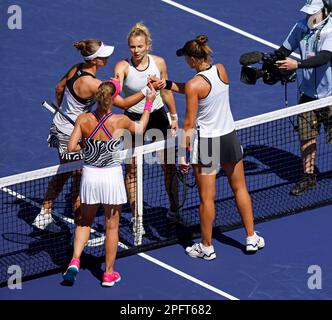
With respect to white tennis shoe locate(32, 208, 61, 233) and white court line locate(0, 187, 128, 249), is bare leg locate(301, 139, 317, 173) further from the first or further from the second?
white tennis shoe locate(32, 208, 61, 233)

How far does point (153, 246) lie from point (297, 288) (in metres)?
1.93

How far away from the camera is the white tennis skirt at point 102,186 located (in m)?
15.0

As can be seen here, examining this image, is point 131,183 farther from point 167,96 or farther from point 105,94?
point 105,94

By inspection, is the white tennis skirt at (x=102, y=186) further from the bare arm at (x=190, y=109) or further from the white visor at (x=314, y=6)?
the white visor at (x=314, y=6)

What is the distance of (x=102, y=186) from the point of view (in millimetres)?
15000

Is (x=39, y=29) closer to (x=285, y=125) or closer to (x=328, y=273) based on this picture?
(x=285, y=125)

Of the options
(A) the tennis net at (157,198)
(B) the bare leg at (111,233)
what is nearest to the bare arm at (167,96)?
(A) the tennis net at (157,198)

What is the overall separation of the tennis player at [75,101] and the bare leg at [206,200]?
4.00ft

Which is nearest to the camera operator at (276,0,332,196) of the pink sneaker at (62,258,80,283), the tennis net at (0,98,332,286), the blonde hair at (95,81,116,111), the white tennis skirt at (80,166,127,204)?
the tennis net at (0,98,332,286)

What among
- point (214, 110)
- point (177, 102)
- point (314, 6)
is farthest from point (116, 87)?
point (177, 102)

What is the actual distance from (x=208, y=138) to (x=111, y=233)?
1.62 m

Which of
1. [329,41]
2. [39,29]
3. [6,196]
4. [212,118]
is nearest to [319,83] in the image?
[329,41]

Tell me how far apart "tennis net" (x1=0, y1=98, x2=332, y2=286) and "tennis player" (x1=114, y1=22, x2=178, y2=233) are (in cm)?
19

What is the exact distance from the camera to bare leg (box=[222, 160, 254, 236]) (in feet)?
52.1
